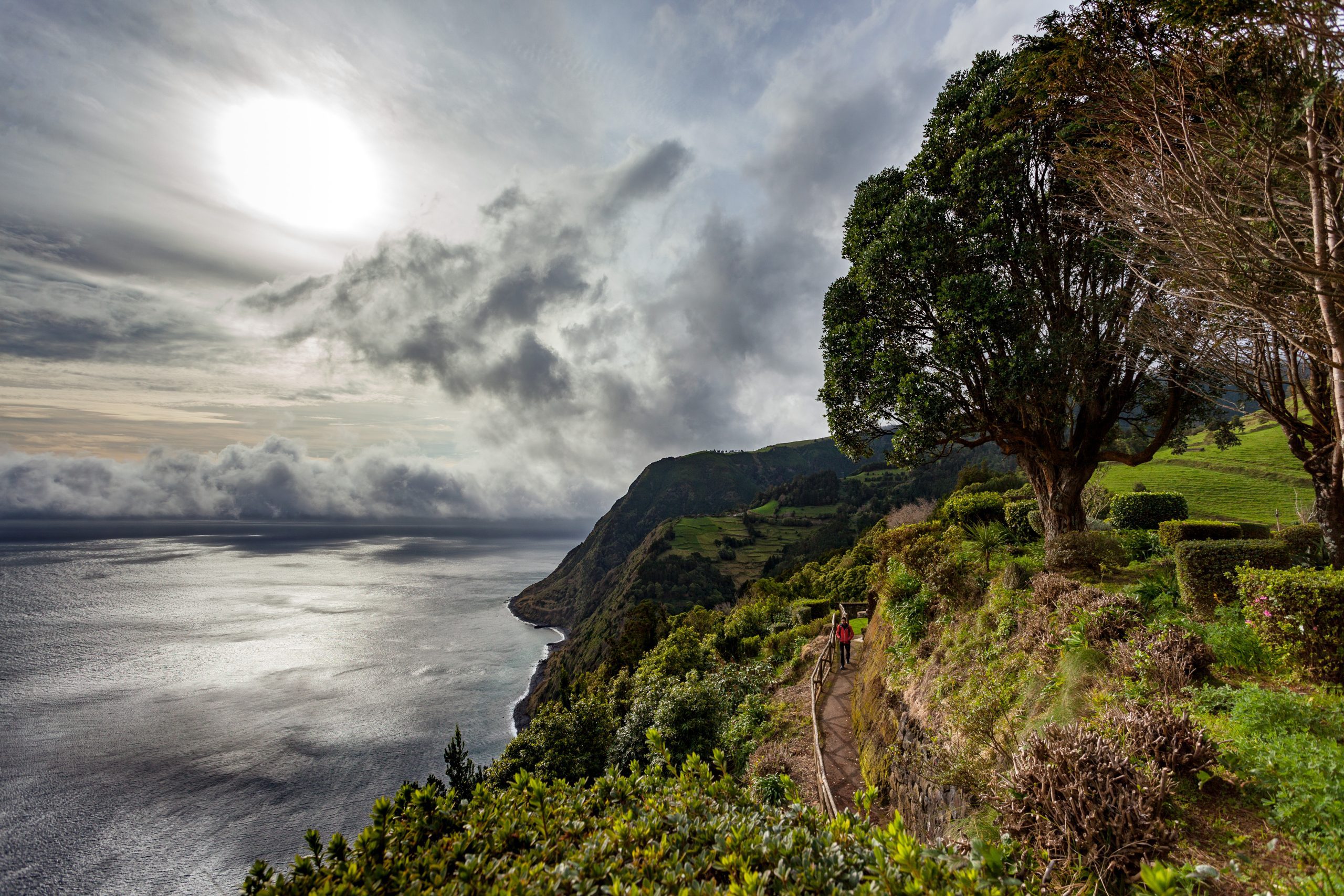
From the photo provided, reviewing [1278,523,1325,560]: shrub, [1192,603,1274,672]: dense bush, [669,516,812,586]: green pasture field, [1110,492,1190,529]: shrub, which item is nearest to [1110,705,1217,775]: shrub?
[1192,603,1274,672]: dense bush

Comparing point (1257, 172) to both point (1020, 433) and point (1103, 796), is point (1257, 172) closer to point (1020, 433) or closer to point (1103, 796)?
point (1020, 433)

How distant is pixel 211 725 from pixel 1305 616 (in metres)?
104

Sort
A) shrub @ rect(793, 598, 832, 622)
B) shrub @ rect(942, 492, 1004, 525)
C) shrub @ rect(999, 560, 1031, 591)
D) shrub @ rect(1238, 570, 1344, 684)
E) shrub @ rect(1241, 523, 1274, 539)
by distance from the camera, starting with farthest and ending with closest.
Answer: shrub @ rect(793, 598, 832, 622) → shrub @ rect(942, 492, 1004, 525) → shrub @ rect(1241, 523, 1274, 539) → shrub @ rect(999, 560, 1031, 591) → shrub @ rect(1238, 570, 1344, 684)

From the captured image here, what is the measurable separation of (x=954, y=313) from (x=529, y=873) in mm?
12862

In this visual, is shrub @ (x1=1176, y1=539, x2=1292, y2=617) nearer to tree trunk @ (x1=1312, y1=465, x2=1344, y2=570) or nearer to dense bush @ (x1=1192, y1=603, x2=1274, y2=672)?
dense bush @ (x1=1192, y1=603, x2=1274, y2=672)

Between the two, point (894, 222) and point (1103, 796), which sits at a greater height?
point (894, 222)

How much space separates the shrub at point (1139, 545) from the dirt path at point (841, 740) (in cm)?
836

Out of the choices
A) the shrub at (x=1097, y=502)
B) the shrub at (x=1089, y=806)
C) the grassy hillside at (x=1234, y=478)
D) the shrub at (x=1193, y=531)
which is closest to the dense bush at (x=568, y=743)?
the shrub at (x=1089, y=806)

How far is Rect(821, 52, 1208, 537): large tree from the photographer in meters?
11.6

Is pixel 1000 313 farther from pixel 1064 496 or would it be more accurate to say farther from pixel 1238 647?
pixel 1238 647

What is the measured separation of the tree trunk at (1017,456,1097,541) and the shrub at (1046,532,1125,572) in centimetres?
109

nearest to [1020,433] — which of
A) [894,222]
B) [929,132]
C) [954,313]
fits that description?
[954,313]

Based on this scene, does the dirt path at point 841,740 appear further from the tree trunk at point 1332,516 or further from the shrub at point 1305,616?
the tree trunk at point 1332,516

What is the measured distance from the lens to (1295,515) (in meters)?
25.8
